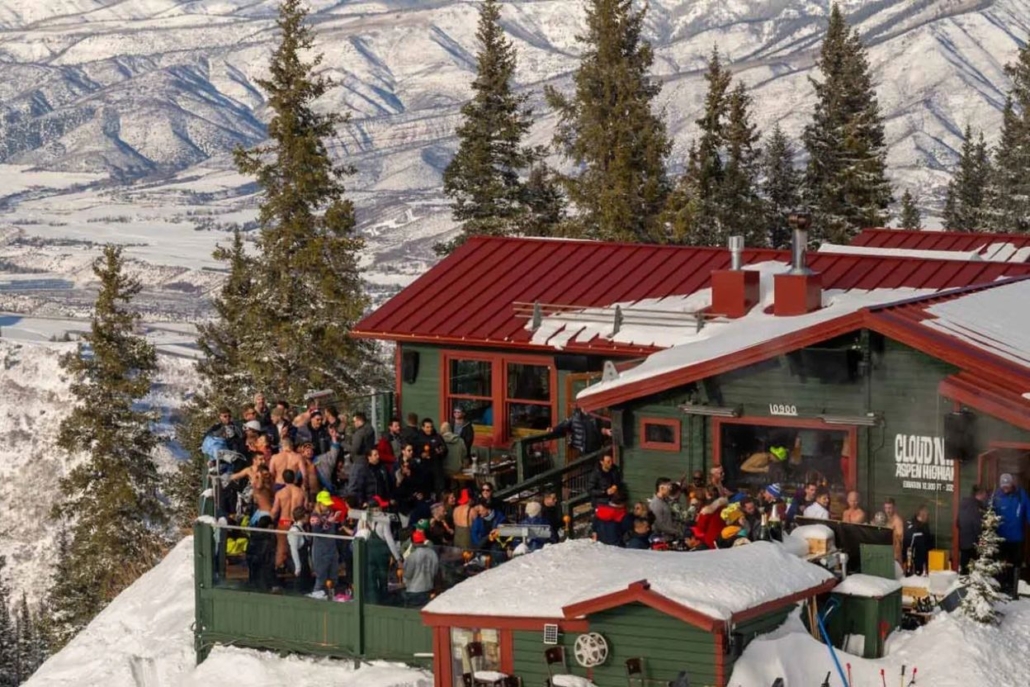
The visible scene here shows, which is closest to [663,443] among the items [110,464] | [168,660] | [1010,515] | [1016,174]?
[1010,515]

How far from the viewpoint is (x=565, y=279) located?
103 ft

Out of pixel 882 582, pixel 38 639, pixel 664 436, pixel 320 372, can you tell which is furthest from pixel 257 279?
pixel 38 639

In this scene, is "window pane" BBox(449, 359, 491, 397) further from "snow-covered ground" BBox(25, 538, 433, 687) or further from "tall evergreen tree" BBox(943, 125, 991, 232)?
"tall evergreen tree" BBox(943, 125, 991, 232)

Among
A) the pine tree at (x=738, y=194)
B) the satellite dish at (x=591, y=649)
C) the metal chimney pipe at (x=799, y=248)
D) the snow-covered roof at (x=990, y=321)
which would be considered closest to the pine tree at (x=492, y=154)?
the pine tree at (x=738, y=194)

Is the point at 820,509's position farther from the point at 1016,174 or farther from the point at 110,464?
the point at 1016,174

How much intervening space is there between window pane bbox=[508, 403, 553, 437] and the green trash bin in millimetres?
9186

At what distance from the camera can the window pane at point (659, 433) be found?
84.4ft

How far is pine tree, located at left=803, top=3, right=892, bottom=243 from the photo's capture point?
57031 millimetres

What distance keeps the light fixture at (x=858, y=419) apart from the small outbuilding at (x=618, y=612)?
3.27 metres

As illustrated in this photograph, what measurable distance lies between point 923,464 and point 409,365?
9.83m

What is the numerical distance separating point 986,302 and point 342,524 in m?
9.38

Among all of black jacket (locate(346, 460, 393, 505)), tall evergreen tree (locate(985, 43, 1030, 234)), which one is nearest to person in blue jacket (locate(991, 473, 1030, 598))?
black jacket (locate(346, 460, 393, 505))

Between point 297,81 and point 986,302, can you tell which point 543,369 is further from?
point 297,81

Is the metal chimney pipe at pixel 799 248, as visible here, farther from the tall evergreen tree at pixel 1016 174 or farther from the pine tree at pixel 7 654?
the pine tree at pixel 7 654
